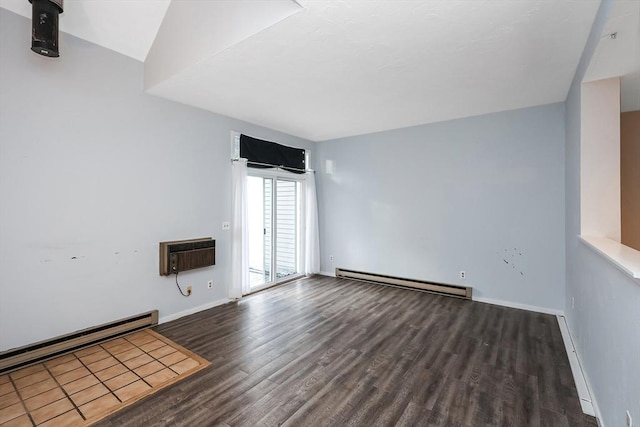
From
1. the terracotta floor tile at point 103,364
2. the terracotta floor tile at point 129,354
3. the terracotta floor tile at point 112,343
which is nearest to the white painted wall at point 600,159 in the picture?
the terracotta floor tile at point 129,354

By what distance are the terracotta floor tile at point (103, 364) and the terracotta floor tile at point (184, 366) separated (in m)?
0.58

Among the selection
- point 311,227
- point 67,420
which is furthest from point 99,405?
point 311,227

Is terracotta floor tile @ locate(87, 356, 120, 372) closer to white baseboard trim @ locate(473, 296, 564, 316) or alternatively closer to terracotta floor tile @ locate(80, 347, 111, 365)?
terracotta floor tile @ locate(80, 347, 111, 365)

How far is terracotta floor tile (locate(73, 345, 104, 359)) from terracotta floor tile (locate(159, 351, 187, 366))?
772mm

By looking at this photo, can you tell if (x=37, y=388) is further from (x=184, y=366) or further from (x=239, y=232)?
(x=239, y=232)

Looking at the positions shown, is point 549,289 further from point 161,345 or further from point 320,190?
point 161,345

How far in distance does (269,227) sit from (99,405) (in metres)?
3.18

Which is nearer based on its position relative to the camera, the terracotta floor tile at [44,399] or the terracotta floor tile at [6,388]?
the terracotta floor tile at [44,399]

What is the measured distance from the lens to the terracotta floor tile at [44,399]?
→ 197 cm

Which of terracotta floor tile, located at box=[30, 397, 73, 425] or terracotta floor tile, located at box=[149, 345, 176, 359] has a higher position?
terracotta floor tile, located at box=[149, 345, 176, 359]

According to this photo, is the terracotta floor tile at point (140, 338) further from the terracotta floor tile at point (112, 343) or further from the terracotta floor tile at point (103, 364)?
the terracotta floor tile at point (103, 364)

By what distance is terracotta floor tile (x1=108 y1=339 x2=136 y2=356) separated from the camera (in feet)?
8.87

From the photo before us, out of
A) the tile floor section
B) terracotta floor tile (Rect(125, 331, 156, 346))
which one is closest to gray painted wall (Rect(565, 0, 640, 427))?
the tile floor section

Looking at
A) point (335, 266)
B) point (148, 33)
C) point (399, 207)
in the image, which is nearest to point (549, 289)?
point (399, 207)
